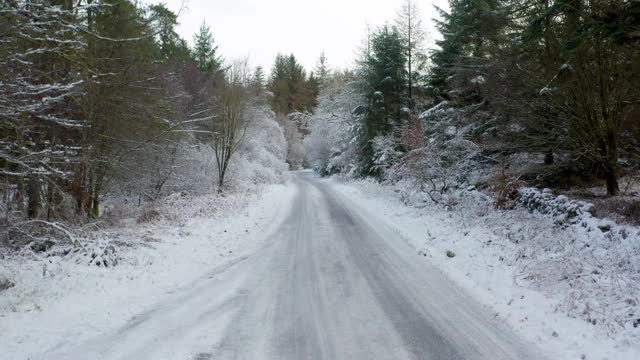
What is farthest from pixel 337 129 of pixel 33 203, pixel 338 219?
pixel 33 203

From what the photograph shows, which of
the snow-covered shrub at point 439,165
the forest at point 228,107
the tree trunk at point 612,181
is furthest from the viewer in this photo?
the snow-covered shrub at point 439,165

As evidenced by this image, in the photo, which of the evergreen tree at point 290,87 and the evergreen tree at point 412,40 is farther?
the evergreen tree at point 290,87

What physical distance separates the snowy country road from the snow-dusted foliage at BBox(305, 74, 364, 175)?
26395 mm

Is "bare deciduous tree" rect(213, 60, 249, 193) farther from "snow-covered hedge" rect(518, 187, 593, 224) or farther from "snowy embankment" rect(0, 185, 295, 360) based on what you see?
"snow-covered hedge" rect(518, 187, 593, 224)

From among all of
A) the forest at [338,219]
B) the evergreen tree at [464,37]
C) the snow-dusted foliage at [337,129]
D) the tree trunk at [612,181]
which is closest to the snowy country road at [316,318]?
the forest at [338,219]

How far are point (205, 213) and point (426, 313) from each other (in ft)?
37.1

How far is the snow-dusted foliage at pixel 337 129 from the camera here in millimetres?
38062

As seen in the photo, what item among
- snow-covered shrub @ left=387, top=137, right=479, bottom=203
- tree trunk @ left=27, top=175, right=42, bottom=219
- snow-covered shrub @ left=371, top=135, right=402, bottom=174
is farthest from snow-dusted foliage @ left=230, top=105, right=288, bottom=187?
tree trunk @ left=27, top=175, right=42, bottom=219

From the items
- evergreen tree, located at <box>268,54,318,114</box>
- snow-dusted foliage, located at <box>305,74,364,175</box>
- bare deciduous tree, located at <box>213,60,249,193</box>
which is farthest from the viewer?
evergreen tree, located at <box>268,54,318,114</box>

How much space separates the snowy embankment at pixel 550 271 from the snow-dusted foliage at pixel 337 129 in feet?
75.1

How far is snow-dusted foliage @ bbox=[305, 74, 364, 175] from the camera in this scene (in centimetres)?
3806

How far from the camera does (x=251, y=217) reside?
17375 millimetres

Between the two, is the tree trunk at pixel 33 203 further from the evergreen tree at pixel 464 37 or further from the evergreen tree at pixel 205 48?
the evergreen tree at pixel 205 48

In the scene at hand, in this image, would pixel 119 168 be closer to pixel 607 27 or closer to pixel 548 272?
pixel 548 272
